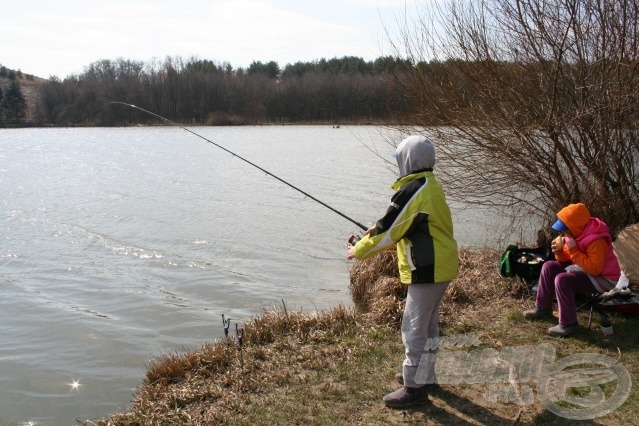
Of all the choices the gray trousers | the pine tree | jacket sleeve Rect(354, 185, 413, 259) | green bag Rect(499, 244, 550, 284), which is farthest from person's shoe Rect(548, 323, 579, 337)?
the pine tree

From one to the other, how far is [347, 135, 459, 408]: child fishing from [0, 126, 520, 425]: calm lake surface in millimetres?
3249

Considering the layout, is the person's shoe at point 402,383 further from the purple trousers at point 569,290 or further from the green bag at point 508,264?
the green bag at point 508,264

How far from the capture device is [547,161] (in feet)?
25.5

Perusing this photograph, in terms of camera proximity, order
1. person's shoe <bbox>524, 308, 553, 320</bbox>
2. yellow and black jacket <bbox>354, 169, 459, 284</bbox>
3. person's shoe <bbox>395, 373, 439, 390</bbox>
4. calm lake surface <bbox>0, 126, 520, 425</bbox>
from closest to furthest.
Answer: yellow and black jacket <bbox>354, 169, 459, 284</bbox> → person's shoe <bbox>395, 373, 439, 390</bbox> → person's shoe <bbox>524, 308, 553, 320</bbox> → calm lake surface <bbox>0, 126, 520, 425</bbox>

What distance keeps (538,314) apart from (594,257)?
927mm

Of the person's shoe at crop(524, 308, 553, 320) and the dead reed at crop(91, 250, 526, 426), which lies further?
the person's shoe at crop(524, 308, 553, 320)

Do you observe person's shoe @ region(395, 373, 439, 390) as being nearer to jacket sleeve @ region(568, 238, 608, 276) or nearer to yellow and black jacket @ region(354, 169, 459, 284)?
yellow and black jacket @ region(354, 169, 459, 284)

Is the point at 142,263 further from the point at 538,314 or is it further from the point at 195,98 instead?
the point at 195,98

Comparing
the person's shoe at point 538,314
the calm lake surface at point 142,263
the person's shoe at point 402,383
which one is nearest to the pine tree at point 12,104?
the calm lake surface at point 142,263

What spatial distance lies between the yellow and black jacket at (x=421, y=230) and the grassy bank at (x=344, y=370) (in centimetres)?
104

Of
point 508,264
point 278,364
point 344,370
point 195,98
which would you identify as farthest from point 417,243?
point 195,98

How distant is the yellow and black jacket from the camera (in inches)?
169

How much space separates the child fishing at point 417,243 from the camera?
14.1ft

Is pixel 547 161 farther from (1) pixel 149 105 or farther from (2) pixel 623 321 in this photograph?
→ (1) pixel 149 105
